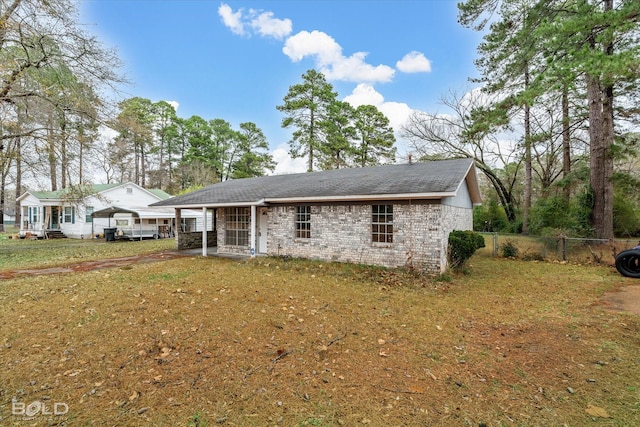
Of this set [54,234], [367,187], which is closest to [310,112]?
[367,187]

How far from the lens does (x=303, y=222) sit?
1137 cm

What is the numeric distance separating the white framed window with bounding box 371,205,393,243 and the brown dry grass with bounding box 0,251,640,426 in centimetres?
248

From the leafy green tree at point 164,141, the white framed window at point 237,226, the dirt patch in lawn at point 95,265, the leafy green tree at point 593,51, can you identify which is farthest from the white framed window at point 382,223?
the leafy green tree at point 164,141

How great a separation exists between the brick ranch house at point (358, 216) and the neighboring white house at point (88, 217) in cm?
975

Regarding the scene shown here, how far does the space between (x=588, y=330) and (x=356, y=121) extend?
2618 cm

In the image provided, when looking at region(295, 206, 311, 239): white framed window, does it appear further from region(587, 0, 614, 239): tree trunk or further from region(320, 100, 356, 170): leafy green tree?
region(320, 100, 356, 170): leafy green tree

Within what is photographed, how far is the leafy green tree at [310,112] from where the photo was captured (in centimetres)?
2587

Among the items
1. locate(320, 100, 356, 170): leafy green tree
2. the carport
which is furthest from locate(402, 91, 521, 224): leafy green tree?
the carport

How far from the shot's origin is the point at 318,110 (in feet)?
86.4

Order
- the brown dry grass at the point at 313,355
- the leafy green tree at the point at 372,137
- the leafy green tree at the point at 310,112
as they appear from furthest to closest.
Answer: the leafy green tree at the point at 372,137 → the leafy green tree at the point at 310,112 → the brown dry grass at the point at 313,355

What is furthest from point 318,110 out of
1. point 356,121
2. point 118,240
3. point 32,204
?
point 32,204

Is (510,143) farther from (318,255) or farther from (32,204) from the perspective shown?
(32,204)

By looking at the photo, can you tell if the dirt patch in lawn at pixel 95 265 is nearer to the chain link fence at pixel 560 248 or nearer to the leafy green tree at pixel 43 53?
the leafy green tree at pixel 43 53

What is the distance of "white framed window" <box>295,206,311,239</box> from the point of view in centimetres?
1125
